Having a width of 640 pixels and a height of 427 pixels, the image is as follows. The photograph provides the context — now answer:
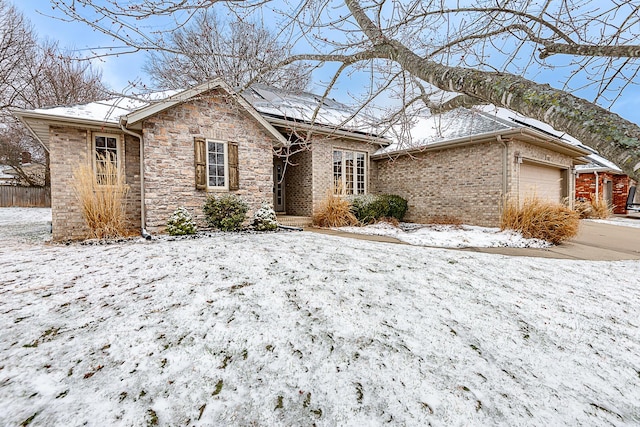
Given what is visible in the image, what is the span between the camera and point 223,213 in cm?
697

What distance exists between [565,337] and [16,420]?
11.9 feet

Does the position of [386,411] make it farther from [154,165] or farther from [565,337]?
[154,165]

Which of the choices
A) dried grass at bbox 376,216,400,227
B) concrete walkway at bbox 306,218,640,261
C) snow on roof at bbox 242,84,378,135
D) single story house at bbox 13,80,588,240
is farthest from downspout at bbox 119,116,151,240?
dried grass at bbox 376,216,400,227

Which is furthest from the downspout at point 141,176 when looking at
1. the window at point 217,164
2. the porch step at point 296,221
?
the porch step at point 296,221

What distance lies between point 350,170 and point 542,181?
22.8 feet

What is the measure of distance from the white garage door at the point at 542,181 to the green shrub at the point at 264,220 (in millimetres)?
7447

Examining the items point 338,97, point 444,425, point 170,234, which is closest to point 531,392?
point 444,425

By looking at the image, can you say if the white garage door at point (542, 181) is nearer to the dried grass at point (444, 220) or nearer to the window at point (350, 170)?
the dried grass at point (444, 220)

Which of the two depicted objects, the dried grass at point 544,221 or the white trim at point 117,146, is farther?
the white trim at point 117,146

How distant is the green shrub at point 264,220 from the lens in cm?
728

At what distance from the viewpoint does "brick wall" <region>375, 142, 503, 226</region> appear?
8.36 meters

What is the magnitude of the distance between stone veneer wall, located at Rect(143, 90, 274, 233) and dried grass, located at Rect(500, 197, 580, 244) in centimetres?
679

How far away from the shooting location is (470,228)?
27.1 feet

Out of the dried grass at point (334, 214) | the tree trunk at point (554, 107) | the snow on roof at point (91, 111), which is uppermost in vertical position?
the snow on roof at point (91, 111)
